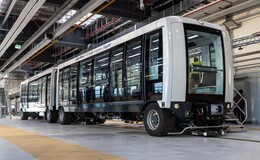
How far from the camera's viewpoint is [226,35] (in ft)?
26.1

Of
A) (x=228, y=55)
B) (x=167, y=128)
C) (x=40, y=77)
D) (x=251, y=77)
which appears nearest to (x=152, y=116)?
(x=167, y=128)

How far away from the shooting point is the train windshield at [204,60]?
726 centimetres

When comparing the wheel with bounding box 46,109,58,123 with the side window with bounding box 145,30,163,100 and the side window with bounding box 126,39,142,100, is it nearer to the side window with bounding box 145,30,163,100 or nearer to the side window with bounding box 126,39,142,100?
the side window with bounding box 126,39,142,100

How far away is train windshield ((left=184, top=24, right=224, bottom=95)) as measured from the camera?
726cm

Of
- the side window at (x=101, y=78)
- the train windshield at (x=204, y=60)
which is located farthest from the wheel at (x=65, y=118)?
the train windshield at (x=204, y=60)

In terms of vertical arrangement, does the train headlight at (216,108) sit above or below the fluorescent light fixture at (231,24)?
below

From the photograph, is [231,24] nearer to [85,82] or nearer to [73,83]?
[85,82]

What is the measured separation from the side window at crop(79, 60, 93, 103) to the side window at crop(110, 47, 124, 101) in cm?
179

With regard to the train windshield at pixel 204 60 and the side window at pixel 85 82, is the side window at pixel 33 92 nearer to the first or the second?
the side window at pixel 85 82

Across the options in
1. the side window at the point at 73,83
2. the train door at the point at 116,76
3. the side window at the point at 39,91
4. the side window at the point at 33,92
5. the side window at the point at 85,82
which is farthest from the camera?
the side window at the point at 33,92

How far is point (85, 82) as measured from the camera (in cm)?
1134

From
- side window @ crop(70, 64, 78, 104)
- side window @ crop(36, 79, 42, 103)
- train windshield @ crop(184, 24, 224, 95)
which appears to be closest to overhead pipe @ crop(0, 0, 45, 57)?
side window @ crop(70, 64, 78, 104)

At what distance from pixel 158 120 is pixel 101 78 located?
327 cm

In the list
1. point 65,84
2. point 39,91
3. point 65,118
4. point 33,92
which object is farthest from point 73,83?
→ point 33,92
